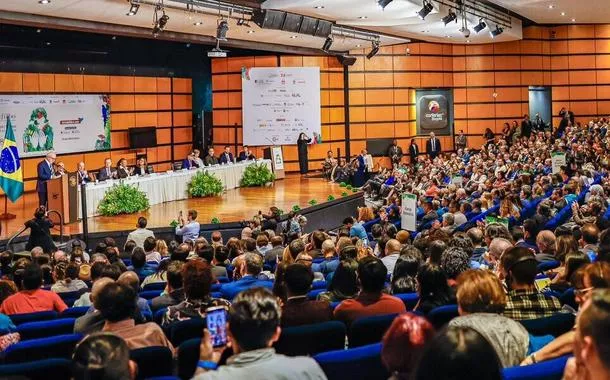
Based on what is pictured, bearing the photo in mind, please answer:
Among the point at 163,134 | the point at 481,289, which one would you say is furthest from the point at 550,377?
the point at 163,134

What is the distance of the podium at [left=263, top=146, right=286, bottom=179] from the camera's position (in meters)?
19.7

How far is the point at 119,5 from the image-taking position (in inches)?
514

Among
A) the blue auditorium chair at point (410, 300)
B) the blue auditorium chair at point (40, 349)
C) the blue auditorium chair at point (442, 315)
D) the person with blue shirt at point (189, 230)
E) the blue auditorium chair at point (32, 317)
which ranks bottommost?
the person with blue shirt at point (189, 230)

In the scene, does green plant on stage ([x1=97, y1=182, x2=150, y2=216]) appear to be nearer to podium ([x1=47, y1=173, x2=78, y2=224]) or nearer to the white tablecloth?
the white tablecloth

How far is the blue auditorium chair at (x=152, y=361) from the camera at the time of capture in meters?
3.17

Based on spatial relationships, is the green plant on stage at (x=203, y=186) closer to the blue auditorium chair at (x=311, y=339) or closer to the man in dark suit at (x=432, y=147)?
the man in dark suit at (x=432, y=147)

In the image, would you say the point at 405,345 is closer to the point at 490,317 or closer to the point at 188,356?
the point at 490,317

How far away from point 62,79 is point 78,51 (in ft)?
2.45

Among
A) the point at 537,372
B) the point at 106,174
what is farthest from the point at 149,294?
the point at 106,174

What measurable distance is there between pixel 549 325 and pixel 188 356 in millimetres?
1580

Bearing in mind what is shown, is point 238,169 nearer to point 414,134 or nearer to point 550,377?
point 414,134

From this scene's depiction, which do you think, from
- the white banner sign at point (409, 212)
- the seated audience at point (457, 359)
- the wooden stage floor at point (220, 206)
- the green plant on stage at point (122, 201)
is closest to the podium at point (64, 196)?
the wooden stage floor at point (220, 206)

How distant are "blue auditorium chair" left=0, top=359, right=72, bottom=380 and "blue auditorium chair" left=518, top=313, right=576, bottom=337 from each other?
1.95 m

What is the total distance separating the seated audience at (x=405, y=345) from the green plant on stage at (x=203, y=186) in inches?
560
